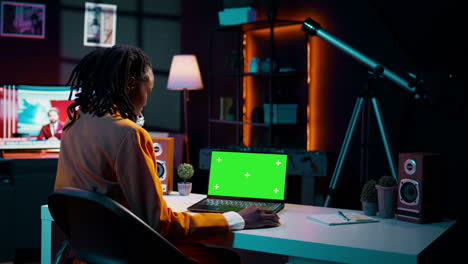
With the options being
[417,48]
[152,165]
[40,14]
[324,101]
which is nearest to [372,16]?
[417,48]

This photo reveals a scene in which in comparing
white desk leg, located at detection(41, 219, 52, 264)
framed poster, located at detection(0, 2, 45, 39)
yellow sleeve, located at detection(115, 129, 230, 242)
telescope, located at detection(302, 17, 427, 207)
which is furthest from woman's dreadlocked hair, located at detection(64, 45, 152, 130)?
framed poster, located at detection(0, 2, 45, 39)

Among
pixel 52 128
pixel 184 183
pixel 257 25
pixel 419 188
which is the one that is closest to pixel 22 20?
pixel 52 128

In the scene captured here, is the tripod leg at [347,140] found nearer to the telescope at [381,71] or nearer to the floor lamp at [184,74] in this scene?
the telescope at [381,71]

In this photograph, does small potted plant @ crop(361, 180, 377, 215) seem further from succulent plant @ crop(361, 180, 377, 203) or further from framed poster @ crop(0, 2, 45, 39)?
framed poster @ crop(0, 2, 45, 39)

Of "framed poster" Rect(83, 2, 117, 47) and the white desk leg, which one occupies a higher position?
"framed poster" Rect(83, 2, 117, 47)

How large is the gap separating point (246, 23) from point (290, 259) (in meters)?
3.14

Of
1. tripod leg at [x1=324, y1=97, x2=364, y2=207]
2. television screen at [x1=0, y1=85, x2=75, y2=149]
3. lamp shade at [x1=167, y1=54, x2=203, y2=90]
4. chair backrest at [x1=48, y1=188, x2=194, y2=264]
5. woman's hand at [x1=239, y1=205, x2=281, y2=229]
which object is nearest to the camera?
chair backrest at [x1=48, y1=188, x2=194, y2=264]

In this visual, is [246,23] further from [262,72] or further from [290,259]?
[290,259]

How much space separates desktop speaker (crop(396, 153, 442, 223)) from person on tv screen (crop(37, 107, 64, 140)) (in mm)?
3034

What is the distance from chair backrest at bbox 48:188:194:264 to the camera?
126 centimetres

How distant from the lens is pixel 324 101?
4.49m

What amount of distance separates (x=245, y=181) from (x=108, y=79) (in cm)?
82

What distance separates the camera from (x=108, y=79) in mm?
1553

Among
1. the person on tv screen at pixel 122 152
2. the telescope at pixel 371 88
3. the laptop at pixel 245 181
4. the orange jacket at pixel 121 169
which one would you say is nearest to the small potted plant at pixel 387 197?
the laptop at pixel 245 181
